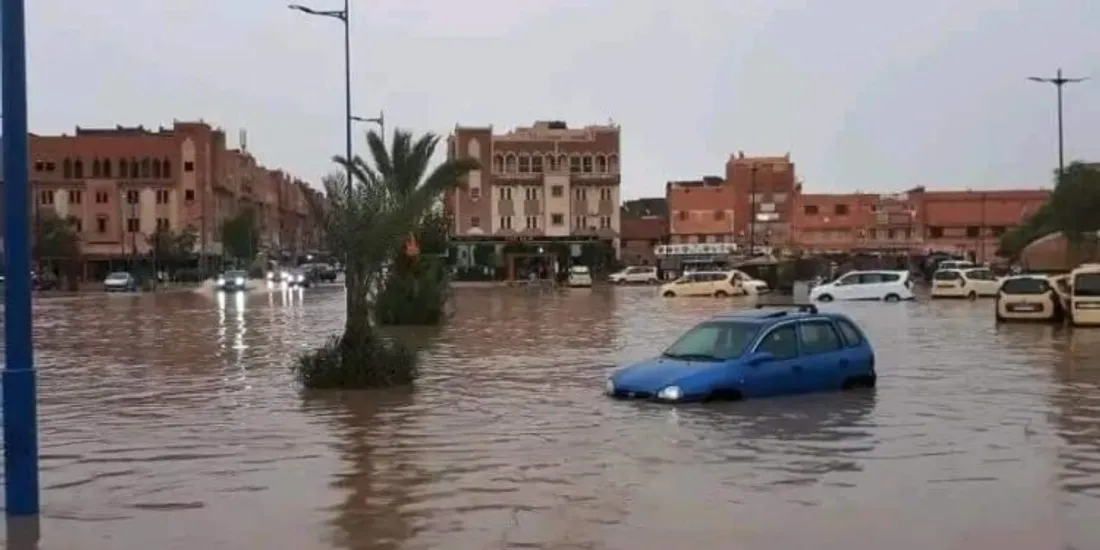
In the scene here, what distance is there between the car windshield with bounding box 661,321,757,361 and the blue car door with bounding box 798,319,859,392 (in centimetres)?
90

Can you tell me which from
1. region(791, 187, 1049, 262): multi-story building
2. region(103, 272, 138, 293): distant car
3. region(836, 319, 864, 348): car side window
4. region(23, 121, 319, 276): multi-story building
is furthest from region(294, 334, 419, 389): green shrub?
region(791, 187, 1049, 262): multi-story building

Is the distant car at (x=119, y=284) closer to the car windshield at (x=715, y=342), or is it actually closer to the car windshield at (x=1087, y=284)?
the car windshield at (x=1087, y=284)

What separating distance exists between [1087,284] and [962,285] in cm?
2333

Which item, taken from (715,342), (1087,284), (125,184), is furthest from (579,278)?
(715,342)

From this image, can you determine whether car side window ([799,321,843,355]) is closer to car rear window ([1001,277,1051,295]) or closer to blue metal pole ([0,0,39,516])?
blue metal pole ([0,0,39,516])

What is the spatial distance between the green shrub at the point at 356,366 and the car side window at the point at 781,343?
5.97 metres

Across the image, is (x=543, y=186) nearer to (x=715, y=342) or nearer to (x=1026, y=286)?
(x=1026, y=286)

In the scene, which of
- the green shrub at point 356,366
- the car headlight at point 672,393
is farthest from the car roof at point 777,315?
the green shrub at point 356,366

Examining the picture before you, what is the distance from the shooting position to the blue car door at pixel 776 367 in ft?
58.0

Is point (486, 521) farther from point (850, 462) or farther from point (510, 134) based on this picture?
point (510, 134)

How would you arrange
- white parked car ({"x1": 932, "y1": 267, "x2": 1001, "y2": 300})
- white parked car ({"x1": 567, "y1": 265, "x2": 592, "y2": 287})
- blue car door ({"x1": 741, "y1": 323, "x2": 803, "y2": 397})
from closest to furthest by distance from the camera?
blue car door ({"x1": 741, "y1": 323, "x2": 803, "y2": 397}), white parked car ({"x1": 932, "y1": 267, "x2": 1001, "y2": 300}), white parked car ({"x1": 567, "y1": 265, "x2": 592, "y2": 287})

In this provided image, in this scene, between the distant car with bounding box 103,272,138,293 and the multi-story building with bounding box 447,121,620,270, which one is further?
the multi-story building with bounding box 447,121,620,270

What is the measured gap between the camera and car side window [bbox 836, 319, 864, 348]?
19.1 m

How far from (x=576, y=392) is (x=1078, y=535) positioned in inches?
425
